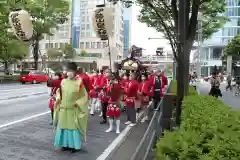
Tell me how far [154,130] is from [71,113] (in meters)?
2.26

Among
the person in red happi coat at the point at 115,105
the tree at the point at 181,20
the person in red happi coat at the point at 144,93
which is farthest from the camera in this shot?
the person in red happi coat at the point at 144,93

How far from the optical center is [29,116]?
11086mm

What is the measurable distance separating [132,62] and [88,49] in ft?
210

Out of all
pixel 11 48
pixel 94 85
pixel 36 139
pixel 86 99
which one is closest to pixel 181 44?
pixel 86 99

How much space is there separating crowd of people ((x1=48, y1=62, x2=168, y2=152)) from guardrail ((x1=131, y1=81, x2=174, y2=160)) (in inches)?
57.4

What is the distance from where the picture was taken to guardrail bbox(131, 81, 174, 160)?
3.30 m

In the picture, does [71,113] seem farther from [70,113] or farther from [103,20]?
[103,20]

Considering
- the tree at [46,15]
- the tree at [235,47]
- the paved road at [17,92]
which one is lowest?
the paved road at [17,92]

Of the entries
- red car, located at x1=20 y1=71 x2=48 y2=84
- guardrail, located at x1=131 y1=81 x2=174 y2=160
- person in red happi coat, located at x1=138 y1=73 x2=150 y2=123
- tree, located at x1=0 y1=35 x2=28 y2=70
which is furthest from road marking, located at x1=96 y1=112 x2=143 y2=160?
red car, located at x1=20 y1=71 x2=48 y2=84

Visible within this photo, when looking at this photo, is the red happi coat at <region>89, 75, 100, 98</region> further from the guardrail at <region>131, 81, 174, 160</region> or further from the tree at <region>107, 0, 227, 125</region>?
the guardrail at <region>131, 81, 174, 160</region>

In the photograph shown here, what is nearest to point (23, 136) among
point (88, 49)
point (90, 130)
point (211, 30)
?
point (90, 130)

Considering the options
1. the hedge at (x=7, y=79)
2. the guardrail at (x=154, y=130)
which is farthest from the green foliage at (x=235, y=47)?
the guardrail at (x=154, y=130)

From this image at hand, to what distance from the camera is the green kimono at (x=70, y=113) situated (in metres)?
6.46

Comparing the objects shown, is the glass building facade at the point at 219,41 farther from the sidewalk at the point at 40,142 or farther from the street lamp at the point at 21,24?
the sidewalk at the point at 40,142
